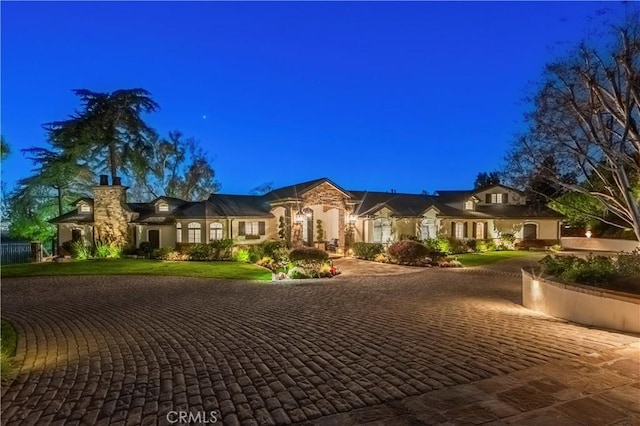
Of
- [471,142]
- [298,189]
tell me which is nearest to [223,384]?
[298,189]

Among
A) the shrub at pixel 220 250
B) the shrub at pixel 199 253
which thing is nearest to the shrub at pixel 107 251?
the shrub at pixel 199 253

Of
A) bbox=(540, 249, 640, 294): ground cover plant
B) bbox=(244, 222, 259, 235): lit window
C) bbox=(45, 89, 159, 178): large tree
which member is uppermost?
bbox=(45, 89, 159, 178): large tree

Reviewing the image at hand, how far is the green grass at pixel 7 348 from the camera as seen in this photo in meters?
5.36

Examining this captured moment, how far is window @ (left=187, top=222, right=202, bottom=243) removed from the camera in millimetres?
25109

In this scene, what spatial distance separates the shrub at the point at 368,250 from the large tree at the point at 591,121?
10775 millimetres

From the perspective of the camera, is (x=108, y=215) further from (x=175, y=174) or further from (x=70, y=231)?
(x=175, y=174)

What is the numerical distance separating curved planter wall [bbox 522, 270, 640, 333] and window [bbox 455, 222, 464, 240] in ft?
69.1

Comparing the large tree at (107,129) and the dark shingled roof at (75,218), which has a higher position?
the large tree at (107,129)

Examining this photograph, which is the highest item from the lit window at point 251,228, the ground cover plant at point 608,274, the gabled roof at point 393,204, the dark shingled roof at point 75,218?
the gabled roof at point 393,204

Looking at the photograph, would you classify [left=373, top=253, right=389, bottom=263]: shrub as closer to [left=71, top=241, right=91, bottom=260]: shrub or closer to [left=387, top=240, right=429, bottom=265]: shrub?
[left=387, top=240, right=429, bottom=265]: shrub

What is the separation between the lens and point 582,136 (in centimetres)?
1136

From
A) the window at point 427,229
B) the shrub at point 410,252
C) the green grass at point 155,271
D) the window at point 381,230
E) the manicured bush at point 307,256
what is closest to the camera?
the green grass at point 155,271

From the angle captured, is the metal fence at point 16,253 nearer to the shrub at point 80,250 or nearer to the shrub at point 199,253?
the shrub at point 80,250

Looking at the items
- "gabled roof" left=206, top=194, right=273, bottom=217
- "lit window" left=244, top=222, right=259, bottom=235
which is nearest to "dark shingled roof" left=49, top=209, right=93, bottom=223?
"gabled roof" left=206, top=194, right=273, bottom=217
